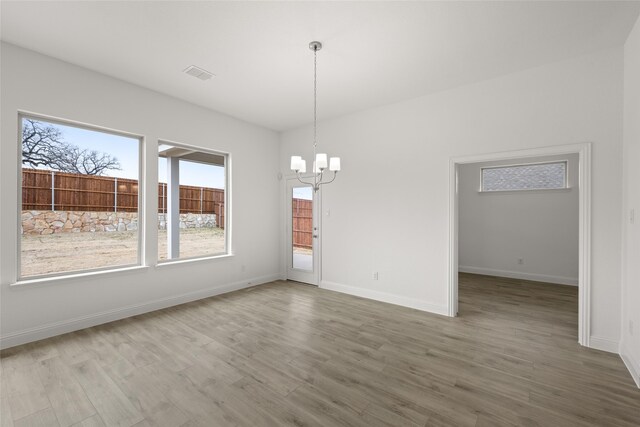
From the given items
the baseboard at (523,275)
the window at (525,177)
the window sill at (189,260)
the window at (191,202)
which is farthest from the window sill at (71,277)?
the window at (525,177)

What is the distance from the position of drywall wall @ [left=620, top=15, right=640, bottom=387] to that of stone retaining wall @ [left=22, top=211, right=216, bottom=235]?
553cm

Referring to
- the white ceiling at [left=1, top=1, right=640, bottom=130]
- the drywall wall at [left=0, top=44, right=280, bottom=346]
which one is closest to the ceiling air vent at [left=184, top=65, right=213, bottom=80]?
the white ceiling at [left=1, top=1, right=640, bottom=130]

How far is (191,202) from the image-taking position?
4773 millimetres

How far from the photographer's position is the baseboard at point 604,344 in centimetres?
292

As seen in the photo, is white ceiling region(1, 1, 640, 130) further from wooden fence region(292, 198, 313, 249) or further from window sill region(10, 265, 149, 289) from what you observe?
window sill region(10, 265, 149, 289)

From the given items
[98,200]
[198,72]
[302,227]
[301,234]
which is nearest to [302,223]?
[302,227]

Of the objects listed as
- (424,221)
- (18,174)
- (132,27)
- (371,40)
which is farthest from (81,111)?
(424,221)

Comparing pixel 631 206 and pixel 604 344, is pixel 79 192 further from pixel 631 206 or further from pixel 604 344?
pixel 604 344

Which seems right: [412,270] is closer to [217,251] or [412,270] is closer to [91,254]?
[217,251]

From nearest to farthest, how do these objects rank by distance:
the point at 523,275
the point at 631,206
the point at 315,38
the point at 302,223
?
the point at 631,206, the point at 315,38, the point at 302,223, the point at 523,275

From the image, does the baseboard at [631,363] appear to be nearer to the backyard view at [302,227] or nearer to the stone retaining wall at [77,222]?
the backyard view at [302,227]

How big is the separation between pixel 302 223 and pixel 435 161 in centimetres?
281

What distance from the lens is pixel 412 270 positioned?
14.1 ft

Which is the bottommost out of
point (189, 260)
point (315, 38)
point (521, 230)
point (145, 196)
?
point (189, 260)
